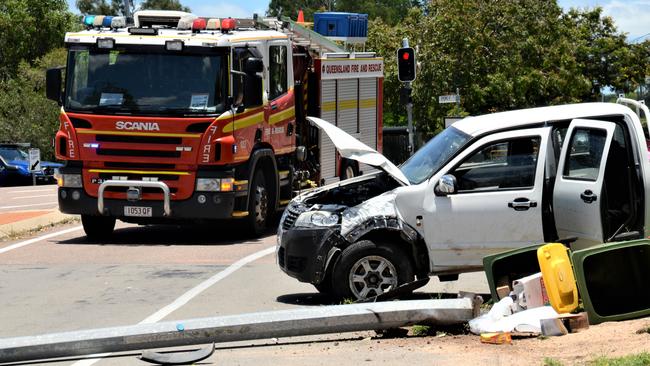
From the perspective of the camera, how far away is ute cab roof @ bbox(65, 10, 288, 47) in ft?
54.6

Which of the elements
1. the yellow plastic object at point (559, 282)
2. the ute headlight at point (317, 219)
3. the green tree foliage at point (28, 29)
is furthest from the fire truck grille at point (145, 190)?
the green tree foliage at point (28, 29)

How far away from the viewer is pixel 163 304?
11.4 meters

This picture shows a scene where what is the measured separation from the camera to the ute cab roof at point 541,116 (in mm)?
10609

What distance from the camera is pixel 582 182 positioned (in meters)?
10.2

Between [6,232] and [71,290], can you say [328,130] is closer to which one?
[71,290]

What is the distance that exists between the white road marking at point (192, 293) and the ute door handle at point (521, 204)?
3.54 metres

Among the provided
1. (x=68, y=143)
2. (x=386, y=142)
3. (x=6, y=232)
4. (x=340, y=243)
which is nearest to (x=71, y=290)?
(x=340, y=243)

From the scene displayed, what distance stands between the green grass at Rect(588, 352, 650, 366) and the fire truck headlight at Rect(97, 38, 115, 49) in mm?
11115

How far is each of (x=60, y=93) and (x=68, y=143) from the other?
827mm

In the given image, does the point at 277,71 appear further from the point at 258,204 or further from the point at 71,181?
the point at 71,181

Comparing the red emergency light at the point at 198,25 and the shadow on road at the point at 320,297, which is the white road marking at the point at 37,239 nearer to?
the red emergency light at the point at 198,25

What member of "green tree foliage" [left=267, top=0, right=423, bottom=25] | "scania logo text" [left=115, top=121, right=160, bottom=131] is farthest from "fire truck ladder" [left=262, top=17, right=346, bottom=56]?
"green tree foliage" [left=267, top=0, right=423, bottom=25]

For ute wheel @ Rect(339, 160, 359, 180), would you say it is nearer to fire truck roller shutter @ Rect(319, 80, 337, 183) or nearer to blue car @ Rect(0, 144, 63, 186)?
fire truck roller shutter @ Rect(319, 80, 337, 183)

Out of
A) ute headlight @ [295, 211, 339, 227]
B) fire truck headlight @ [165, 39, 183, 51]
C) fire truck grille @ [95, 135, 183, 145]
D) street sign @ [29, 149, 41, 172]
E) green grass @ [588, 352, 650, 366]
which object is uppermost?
fire truck headlight @ [165, 39, 183, 51]
